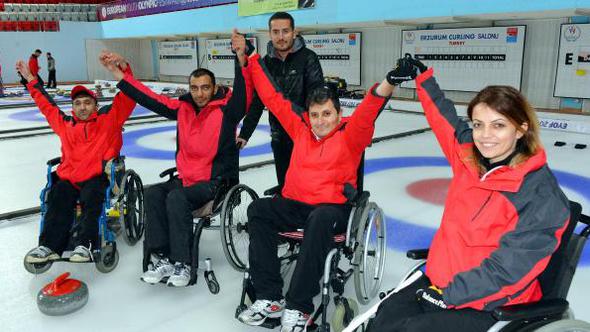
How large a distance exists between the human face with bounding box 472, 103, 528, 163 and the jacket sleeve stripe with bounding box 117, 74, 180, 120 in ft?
6.55

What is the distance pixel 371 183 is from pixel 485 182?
331 cm

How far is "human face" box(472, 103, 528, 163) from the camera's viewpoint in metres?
1.50

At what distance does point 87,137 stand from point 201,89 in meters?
0.84

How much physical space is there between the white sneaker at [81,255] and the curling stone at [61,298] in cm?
18

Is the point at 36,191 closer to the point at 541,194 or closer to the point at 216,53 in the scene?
the point at 541,194

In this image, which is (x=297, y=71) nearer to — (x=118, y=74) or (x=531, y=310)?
(x=118, y=74)

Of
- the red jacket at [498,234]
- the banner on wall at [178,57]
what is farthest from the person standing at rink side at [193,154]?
the banner on wall at [178,57]

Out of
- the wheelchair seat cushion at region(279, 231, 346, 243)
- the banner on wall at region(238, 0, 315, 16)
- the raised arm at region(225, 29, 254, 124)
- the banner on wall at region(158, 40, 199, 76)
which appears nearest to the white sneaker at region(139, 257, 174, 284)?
the wheelchair seat cushion at region(279, 231, 346, 243)

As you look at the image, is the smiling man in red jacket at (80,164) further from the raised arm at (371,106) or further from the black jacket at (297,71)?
the raised arm at (371,106)

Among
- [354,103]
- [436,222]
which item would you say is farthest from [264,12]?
[436,222]

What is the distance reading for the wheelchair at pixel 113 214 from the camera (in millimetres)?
2764

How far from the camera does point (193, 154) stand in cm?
289

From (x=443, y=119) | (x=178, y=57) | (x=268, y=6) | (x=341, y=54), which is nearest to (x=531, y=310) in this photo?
(x=443, y=119)

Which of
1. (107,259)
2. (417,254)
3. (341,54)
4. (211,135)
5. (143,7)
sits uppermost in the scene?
(143,7)
